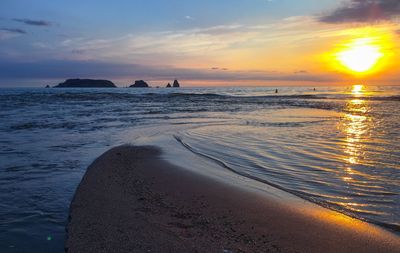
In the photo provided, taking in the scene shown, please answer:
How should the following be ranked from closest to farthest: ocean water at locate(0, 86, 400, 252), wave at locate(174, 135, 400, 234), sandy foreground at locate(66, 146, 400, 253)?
sandy foreground at locate(66, 146, 400, 253), wave at locate(174, 135, 400, 234), ocean water at locate(0, 86, 400, 252)

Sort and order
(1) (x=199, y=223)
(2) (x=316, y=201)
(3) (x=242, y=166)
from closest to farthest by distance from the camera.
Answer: (1) (x=199, y=223)
(2) (x=316, y=201)
(3) (x=242, y=166)

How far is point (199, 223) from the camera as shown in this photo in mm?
5539

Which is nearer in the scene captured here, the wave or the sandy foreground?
the sandy foreground

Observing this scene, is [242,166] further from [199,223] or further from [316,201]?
[199,223]

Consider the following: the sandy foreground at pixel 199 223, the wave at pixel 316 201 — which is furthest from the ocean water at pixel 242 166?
the sandy foreground at pixel 199 223

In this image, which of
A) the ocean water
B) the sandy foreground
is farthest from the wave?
the sandy foreground

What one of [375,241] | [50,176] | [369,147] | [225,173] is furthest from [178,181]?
[369,147]

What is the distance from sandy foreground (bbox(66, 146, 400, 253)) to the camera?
473 cm

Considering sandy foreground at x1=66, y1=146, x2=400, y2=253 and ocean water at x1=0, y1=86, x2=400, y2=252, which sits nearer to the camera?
sandy foreground at x1=66, y1=146, x2=400, y2=253

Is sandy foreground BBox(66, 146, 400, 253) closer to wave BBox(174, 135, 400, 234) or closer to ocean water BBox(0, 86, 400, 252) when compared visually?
wave BBox(174, 135, 400, 234)

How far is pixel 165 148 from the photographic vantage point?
13.1m

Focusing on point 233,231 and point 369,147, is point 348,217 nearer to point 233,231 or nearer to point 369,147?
point 233,231

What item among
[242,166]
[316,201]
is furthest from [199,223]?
[242,166]

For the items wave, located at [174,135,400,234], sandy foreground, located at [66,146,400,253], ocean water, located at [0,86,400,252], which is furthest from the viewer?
ocean water, located at [0,86,400,252]
